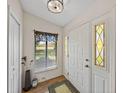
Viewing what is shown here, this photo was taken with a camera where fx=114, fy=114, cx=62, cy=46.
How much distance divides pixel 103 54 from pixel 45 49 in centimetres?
294

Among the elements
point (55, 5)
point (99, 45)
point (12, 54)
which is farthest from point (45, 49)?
point (99, 45)

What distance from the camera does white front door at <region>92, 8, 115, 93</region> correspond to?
1924 mm

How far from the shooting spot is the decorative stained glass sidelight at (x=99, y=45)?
2264mm

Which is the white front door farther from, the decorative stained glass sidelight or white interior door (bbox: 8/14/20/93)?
white interior door (bbox: 8/14/20/93)

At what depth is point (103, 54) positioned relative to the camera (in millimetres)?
2225

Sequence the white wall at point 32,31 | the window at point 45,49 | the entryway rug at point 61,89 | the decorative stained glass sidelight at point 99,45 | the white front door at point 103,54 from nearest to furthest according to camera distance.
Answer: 1. the white front door at point 103,54
2. the decorative stained glass sidelight at point 99,45
3. the entryway rug at point 61,89
4. the white wall at point 32,31
5. the window at point 45,49

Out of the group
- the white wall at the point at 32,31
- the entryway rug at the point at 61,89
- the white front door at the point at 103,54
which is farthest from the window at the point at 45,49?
the white front door at the point at 103,54

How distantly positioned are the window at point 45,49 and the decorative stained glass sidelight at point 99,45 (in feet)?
8.36

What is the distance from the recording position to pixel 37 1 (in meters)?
3.03

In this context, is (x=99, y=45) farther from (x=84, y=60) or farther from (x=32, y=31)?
(x=32, y=31)

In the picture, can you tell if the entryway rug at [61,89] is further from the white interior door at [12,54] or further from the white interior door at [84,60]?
the white interior door at [12,54]

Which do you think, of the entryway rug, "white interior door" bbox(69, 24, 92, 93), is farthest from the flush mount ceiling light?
the entryway rug
